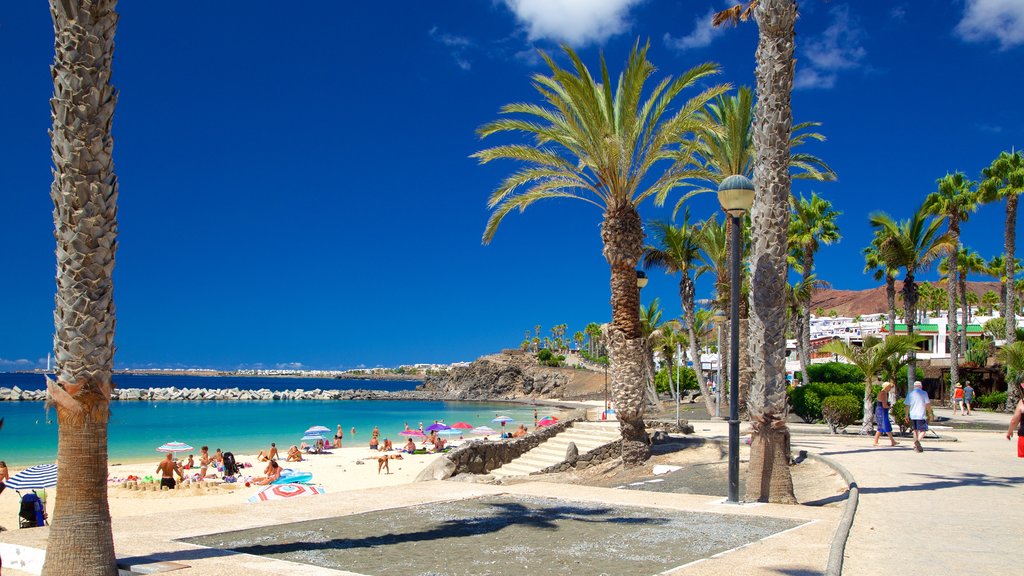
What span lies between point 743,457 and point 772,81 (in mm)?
8589

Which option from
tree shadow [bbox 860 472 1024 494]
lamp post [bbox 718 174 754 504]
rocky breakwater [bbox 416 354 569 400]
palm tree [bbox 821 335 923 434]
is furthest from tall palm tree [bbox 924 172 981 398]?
rocky breakwater [bbox 416 354 569 400]

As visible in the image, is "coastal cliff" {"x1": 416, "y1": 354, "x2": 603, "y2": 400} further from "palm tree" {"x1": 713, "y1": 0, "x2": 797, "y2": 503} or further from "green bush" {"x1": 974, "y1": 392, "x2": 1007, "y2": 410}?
"palm tree" {"x1": 713, "y1": 0, "x2": 797, "y2": 503}

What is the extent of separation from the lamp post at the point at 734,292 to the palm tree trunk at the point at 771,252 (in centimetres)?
29

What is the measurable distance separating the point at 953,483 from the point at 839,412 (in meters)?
11.4

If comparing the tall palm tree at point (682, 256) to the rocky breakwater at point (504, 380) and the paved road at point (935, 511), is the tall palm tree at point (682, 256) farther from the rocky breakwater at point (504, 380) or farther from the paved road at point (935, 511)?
the rocky breakwater at point (504, 380)

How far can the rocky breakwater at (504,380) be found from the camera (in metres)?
102

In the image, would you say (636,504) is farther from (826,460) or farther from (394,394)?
(394,394)

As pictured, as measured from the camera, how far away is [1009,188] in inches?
1505

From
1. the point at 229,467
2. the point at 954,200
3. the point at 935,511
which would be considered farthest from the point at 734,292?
the point at 954,200

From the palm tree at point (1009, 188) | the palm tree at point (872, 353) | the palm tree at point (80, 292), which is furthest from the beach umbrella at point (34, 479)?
the palm tree at point (1009, 188)

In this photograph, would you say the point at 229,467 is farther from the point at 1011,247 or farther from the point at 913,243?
the point at 1011,247

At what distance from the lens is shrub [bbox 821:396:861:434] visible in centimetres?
2333

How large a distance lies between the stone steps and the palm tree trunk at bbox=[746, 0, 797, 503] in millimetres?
9086

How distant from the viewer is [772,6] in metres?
11.3
